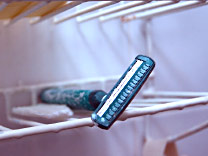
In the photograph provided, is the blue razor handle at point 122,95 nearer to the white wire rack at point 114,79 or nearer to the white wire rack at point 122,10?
the white wire rack at point 114,79

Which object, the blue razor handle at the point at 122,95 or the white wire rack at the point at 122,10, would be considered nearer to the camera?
the blue razor handle at the point at 122,95

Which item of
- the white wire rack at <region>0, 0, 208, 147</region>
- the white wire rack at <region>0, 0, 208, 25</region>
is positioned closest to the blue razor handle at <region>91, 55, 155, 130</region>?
the white wire rack at <region>0, 0, 208, 147</region>

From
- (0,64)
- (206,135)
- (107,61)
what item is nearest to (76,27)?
(107,61)

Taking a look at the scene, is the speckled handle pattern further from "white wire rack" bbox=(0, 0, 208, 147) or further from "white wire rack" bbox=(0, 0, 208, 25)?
"white wire rack" bbox=(0, 0, 208, 25)

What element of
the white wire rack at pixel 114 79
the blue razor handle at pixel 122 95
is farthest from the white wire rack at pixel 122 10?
the blue razor handle at pixel 122 95

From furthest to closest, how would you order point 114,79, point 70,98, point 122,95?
point 114,79 → point 70,98 → point 122,95

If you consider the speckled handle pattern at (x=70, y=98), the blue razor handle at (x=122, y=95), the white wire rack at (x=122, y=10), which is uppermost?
the white wire rack at (x=122, y=10)

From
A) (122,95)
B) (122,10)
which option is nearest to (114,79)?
(122,10)

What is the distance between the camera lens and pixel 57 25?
41.9 inches

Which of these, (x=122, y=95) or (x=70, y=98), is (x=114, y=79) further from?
(x=122, y=95)

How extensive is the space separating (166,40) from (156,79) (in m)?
0.16

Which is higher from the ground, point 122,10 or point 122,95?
point 122,10

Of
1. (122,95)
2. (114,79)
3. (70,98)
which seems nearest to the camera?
(122,95)

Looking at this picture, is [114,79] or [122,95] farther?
[114,79]
